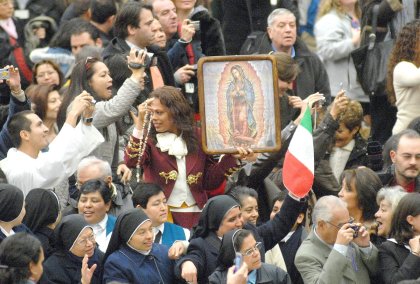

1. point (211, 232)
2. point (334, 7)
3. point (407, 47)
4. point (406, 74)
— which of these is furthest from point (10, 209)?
point (334, 7)

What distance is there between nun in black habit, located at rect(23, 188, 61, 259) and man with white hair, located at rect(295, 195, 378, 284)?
190cm

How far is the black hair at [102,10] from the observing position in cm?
1725

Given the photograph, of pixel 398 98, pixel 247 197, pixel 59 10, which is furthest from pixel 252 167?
pixel 59 10

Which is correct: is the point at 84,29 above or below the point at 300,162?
above

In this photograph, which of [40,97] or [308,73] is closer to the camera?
[40,97]

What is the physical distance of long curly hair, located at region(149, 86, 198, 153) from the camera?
44.5ft

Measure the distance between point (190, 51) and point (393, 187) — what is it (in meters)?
2.94

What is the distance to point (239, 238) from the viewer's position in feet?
39.7

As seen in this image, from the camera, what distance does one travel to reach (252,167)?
46.5ft

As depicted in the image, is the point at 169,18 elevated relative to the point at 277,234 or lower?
elevated

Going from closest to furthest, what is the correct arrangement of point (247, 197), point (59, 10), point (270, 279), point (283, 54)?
point (270, 279) → point (247, 197) → point (283, 54) → point (59, 10)

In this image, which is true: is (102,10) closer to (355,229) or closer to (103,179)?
(103,179)

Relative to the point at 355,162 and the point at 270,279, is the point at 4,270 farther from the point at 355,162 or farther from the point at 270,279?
the point at 355,162

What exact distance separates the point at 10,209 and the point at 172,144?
1.79 metres
